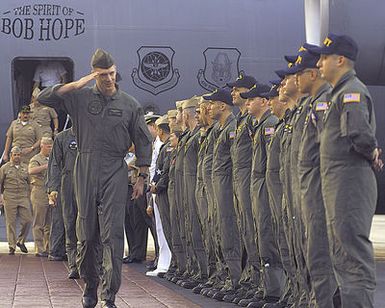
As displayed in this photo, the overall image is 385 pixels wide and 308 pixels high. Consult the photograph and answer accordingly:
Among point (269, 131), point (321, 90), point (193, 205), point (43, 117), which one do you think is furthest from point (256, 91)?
point (43, 117)

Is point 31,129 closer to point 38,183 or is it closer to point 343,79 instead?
point 38,183

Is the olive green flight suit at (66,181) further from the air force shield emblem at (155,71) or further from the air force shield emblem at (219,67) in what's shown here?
the air force shield emblem at (219,67)

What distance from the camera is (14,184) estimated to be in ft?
57.4

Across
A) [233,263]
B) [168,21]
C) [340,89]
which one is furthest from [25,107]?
[340,89]

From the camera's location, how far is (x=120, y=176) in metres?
9.57

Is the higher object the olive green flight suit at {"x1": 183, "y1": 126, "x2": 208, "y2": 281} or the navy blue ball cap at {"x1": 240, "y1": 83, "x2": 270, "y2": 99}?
the navy blue ball cap at {"x1": 240, "y1": 83, "x2": 270, "y2": 99}

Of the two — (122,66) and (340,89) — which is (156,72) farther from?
(340,89)

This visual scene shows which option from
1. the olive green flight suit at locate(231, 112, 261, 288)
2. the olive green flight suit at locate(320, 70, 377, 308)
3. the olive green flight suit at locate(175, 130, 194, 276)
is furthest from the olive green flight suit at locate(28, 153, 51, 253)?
the olive green flight suit at locate(320, 70, 377, 308)

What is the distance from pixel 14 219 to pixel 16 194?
0.39 meters

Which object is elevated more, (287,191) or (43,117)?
(287,191)

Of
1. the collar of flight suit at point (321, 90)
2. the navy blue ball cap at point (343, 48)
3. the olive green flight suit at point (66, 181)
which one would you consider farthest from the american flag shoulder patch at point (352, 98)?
the olive green flight suit at point (66, 181)

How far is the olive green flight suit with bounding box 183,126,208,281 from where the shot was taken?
40.6 feet

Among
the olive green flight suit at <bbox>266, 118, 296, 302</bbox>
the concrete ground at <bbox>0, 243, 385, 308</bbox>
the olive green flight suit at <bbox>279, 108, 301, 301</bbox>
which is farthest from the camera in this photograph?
the concrete ground at <bbox>0, 243, 385, 308</bbox>

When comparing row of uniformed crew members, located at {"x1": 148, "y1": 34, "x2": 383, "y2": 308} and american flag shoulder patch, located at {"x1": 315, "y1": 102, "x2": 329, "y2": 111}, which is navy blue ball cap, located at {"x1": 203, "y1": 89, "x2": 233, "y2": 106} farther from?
american flag shoulder patch, located at {"x1": 315, "y1": 102, "x2": 329, "y2": 111}
